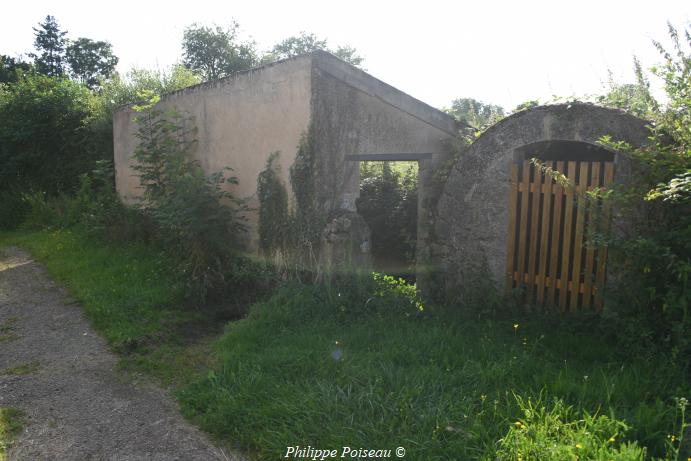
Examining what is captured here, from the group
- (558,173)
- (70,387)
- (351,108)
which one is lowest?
(70,387)

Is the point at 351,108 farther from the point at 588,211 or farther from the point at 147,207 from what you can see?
the point at 147,207

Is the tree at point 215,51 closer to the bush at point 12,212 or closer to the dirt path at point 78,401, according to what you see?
the bush at point 12,212

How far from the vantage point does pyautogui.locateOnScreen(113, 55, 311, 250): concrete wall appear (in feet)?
21.8

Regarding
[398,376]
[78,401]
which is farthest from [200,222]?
[398,376]

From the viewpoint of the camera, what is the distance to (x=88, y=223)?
34.8ft

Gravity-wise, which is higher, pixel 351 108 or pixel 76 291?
pixel 351 108

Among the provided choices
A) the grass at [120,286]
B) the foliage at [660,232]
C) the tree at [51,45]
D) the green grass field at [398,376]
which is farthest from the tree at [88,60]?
the foliage at [660,232]

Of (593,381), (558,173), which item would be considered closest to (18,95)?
(558,173)

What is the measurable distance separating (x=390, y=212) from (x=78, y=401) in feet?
20.2

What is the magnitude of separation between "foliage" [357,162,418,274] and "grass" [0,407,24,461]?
5586 mm

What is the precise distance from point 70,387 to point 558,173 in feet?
15.4

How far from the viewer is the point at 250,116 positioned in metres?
7.46

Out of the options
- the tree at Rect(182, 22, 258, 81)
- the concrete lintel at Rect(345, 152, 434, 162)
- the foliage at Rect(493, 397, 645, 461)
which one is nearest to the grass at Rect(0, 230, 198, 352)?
the concrete lintel at Rect(345, 152, 434, 162)

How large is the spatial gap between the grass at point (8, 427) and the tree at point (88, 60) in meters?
44.2
